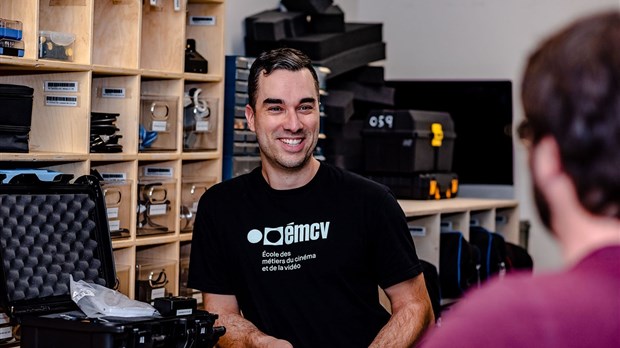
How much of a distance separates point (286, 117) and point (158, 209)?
0.91 m

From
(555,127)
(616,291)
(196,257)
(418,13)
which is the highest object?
(418,13)

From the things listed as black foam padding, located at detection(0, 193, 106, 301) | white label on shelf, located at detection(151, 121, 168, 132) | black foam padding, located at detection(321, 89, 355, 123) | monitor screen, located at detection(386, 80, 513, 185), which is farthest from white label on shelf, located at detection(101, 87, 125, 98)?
monitor screen, located at detection(386, 80, 513, 185)

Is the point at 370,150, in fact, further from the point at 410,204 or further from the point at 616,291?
the point at 616,291

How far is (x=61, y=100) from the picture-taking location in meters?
3.20

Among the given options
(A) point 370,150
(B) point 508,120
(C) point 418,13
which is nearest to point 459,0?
(C) point 418,13

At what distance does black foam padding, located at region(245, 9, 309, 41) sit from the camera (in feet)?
14.7

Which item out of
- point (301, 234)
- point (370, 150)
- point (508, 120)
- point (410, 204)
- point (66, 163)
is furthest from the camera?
point (508, 120)

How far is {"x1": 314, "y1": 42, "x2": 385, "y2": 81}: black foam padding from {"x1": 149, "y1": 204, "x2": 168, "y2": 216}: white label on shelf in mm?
1184

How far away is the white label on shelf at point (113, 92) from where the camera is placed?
3414mm

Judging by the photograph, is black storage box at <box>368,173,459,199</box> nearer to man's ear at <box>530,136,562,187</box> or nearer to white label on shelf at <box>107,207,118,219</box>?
white label on shelf at <box>107,207,118,219</box>

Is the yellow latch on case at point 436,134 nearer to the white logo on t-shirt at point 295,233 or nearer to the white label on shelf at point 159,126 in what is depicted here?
the white label on shelf at point 159,126

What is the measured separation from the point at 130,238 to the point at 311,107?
864 mm

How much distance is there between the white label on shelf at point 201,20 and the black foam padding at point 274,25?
24.8 inches

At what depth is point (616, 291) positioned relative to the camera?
2.92 feet
